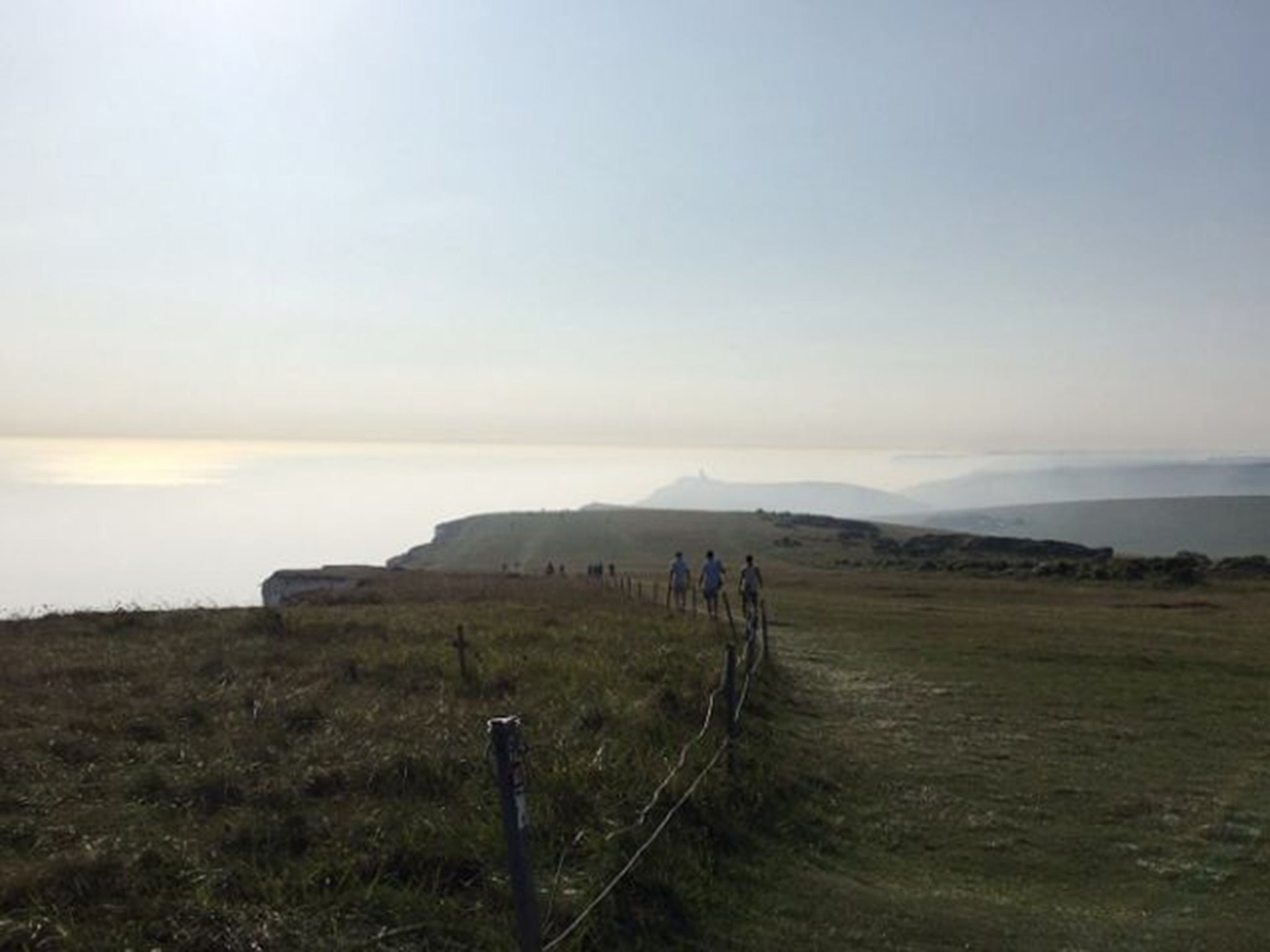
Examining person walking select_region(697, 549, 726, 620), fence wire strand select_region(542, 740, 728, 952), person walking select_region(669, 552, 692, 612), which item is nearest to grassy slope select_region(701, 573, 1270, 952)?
fence wire strand select_region(542, 740, 728, 952)

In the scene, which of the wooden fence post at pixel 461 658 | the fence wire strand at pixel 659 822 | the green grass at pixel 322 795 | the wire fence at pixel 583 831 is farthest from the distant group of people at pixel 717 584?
the fence wire strand at pixel 659 822

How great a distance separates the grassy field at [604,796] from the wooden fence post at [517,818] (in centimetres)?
116

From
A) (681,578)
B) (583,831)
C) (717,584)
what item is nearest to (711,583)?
(717,584)

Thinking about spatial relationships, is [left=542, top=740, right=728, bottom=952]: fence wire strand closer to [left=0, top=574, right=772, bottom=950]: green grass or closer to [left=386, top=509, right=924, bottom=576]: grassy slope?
[left=0, top=574, right=772, bottom=950]: green grass

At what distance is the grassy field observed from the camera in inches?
340

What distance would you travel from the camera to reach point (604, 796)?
1148 centimetres

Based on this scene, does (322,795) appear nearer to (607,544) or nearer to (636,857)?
(636,857)

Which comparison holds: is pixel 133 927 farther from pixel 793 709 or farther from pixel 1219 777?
pixel 1219 777

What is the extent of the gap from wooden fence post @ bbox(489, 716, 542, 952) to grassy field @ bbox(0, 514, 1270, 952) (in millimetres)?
1160

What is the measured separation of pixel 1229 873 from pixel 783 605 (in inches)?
1386

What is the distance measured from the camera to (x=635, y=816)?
11102mm

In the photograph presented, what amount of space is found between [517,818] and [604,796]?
4.72m

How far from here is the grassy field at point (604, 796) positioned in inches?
340

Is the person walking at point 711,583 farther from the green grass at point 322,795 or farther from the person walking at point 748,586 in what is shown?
the green grass at point 322,795
